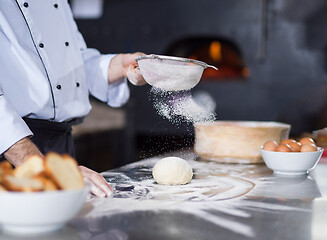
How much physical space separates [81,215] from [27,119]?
2.44 feet

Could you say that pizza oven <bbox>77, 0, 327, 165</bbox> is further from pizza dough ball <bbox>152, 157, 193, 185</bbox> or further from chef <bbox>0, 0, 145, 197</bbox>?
pizza dough ball <bbox>152, 157, 193, 185</bbox>

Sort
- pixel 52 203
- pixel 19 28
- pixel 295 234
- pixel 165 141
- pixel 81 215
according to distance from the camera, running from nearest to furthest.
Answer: pixel 52 203 < pixel 295 234 < pixel 81 215 < pixel 19 28 < pixel 165 141

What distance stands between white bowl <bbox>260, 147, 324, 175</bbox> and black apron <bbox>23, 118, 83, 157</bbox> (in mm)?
810

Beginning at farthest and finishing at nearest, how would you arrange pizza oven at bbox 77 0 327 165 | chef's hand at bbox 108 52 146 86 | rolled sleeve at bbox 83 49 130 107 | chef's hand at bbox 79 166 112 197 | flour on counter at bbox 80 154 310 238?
pizza oven at bbox 77 0 327 165 → rolled sleeve at bbox 83 49 130 107 → chef's hand at bbox 108 52 146 86 → chef's hand at bbox 79 166 112 197 → flour on counter at bbox 80 154 310 238

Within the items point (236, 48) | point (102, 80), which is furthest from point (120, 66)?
point (236, 48)

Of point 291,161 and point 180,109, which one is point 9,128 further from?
point 291,161

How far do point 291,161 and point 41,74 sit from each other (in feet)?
3.17

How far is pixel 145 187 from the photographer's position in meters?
1.35

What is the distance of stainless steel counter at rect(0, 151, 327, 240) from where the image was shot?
906mm

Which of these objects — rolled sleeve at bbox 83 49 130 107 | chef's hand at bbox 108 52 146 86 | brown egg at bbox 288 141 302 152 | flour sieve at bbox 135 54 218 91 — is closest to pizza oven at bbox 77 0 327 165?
rolled sleeve at bbox 83 49 130 107

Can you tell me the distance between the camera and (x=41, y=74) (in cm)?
166

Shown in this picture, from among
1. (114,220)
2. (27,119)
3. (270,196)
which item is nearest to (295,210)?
(270,196)

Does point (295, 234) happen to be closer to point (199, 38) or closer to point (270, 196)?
point (270, 196)

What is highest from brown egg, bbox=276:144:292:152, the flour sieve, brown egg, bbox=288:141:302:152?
the flour sieve
